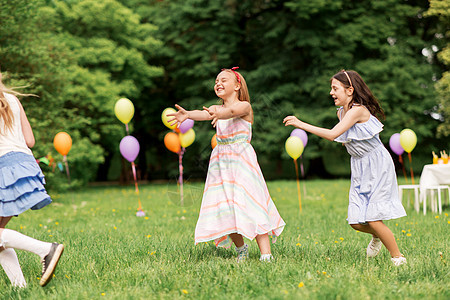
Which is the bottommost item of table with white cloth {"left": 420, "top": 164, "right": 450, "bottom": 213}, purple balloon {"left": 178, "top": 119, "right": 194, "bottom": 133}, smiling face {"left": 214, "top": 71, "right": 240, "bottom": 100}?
table with white cloth {"left": 420, "top": 164, "right": 450, "bottom": 213}

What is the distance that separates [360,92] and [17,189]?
10.2 feet

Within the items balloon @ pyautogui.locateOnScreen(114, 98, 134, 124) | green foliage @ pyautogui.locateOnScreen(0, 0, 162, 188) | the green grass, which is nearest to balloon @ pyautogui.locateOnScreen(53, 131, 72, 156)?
green foliage @ pyautogui.locateOnScreen(0, 0, 162, 188)

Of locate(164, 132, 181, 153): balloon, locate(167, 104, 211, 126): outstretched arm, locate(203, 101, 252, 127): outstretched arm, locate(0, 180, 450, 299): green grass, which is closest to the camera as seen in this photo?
locate(0, 180, 450, 299): green grass

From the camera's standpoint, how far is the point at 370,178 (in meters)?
4.38

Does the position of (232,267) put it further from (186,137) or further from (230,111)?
(186,137)

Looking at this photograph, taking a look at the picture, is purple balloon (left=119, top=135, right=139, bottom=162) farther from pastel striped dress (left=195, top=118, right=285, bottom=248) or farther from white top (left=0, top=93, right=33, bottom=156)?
white top (left=0, top=93, right=33, bottom=156)

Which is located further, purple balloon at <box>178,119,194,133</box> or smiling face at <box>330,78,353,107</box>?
purple balloon at <box>178,119,194,133</box>

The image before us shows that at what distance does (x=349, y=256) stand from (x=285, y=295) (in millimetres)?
1656

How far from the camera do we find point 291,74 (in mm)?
21484

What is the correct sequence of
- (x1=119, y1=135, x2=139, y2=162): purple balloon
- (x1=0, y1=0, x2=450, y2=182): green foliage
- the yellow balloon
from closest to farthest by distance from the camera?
1. (x1=119, y1=135, x2=139, y2=162): purple balloon
2. the yellow balloon
3. (x1=0, y1=0, x2=450, y2=182): green foliage

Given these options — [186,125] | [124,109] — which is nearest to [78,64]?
[124,109]

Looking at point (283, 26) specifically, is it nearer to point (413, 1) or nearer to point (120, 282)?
point (413, 1)

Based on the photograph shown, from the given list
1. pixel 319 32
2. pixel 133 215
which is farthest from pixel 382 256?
pixel 319 32

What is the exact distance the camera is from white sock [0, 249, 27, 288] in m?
3.69
